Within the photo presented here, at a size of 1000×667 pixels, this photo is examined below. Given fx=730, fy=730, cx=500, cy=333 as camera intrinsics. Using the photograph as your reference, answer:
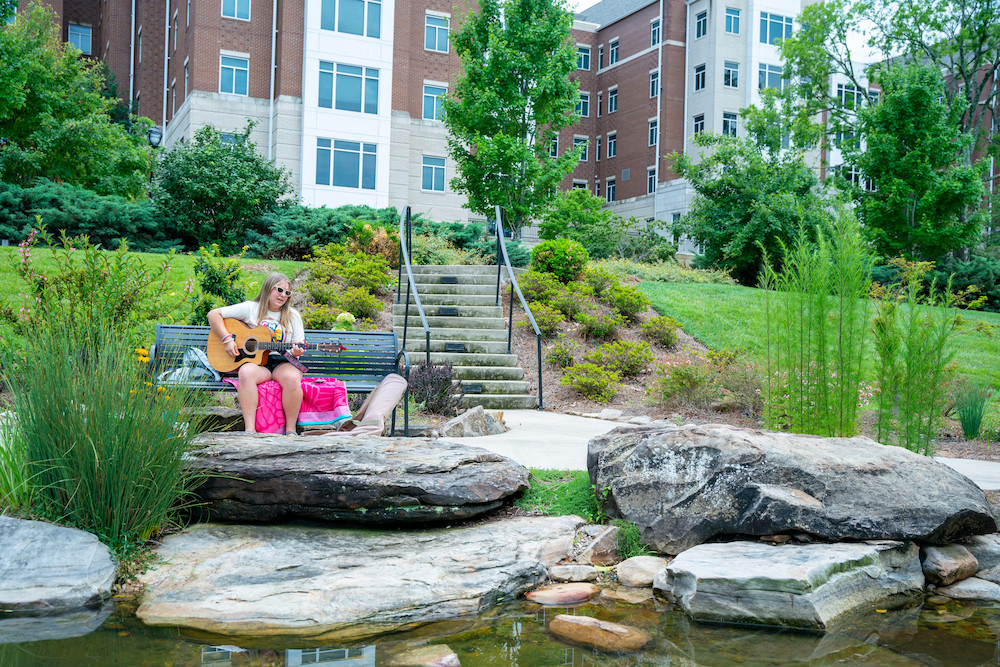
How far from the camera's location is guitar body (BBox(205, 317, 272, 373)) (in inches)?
200

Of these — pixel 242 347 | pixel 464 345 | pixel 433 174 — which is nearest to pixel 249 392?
pixel 242 347

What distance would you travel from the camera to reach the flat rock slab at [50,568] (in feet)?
10.4

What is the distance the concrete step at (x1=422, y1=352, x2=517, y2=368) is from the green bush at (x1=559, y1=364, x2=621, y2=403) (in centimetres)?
96

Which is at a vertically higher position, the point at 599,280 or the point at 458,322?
the point at 599,280

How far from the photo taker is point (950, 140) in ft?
58.8

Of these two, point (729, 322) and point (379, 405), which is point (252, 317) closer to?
point (379, 405)

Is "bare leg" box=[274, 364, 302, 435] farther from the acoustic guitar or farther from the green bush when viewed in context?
the green bush

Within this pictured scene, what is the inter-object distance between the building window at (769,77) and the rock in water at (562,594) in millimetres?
32458

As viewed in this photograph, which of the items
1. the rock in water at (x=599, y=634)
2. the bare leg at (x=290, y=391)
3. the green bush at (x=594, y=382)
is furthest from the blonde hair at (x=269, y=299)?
Result: the green bush at (x=594, y=382)

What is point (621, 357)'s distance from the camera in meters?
9.84

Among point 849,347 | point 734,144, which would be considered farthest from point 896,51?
point 849,347

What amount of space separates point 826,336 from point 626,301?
6.35 m

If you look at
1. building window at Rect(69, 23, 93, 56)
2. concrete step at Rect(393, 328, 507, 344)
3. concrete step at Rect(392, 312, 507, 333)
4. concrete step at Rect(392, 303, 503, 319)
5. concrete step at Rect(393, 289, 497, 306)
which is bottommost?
concrete step at Rect(393, 328, 507, 344)

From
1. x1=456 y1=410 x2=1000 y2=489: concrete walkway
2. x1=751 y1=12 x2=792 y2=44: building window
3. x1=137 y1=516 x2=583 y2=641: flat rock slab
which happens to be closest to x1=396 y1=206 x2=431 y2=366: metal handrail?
x1=456 y1=410 x2=1000 y2=489: concrete walkway
